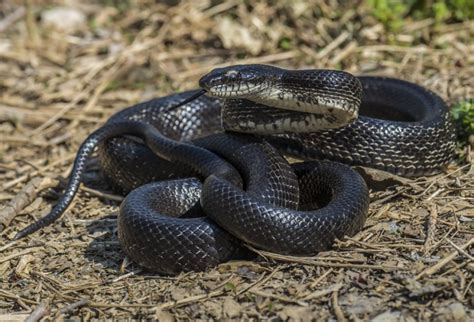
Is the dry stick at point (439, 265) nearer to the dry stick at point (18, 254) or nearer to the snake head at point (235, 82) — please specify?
the snake head at point (235, 82)

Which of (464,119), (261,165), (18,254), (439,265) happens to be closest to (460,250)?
(439,265)

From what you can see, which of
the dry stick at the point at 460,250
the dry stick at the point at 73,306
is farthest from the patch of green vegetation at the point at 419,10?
the dry stick at the point at 73,306

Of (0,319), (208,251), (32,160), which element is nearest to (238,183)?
(208,251)

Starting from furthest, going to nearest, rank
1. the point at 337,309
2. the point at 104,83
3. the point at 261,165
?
the point at 104,83
the point at 261,165
the point at 337,309

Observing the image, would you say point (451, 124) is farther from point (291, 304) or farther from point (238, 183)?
point (291, 304)

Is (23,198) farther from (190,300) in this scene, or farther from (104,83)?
(104,83)

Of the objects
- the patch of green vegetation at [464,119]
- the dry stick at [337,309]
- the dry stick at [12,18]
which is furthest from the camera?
the dry stick at [12,18]

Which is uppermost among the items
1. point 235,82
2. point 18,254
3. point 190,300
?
point 235,82
